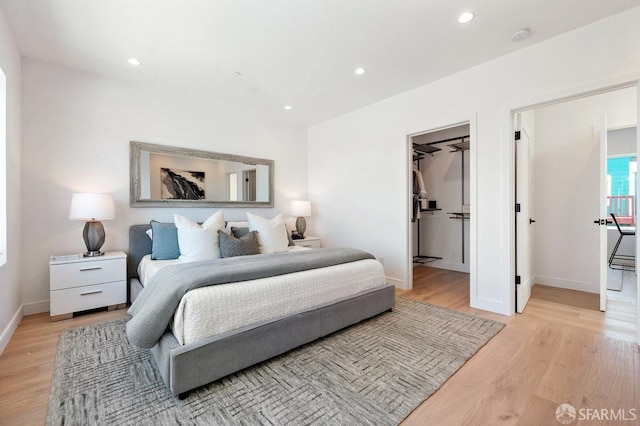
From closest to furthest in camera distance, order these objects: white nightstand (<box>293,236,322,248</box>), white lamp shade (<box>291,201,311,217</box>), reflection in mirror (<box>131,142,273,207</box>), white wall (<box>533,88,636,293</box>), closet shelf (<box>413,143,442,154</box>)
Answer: reflection in mirror (<box>131,142,273,207</box>) < white wall (<box>533,88,636,293</box>) < white nightstand (<box>293,236,322,248</box>) < white lamp shade (<box>291,201,311,217</box>) < closet shelf (<box>413,143,442,154</box>)

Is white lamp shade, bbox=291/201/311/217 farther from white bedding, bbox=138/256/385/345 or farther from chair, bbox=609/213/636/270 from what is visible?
chair, bbox=609/213/636/270

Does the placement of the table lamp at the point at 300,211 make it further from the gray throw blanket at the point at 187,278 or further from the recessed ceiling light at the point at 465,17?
the recessed ceiling light at the point at 465,17

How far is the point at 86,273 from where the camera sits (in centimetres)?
279

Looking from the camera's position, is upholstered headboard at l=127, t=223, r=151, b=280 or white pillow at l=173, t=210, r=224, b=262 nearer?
white pillow at l=173, t=210, r=224, b=262

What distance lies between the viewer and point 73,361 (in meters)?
1.97

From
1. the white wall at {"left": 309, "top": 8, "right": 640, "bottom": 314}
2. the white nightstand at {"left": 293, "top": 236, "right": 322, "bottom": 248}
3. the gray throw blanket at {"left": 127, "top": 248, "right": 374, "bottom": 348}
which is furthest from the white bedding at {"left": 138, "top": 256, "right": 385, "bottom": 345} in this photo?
the white nightstand at {"left": 293, "top": 236, "right": 322, "bottom": 248}

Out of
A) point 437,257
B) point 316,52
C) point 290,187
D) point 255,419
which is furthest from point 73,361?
point 437,257

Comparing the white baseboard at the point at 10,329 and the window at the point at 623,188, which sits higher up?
the window at the point at 623,188

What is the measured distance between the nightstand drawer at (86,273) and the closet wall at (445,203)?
471 centimetres

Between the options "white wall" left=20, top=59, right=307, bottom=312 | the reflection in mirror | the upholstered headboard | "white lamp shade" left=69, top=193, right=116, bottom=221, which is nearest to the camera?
"white lamp shade" left=69, top=193, right=116, bottom=221

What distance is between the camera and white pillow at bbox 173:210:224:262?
9.60 ft

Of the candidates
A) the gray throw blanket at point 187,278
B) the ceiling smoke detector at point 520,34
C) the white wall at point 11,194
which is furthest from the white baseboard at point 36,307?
the ceiling smoke detector at point 520,34

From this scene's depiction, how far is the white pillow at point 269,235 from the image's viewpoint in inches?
131

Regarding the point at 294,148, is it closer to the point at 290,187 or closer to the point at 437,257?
the point at 290,187
